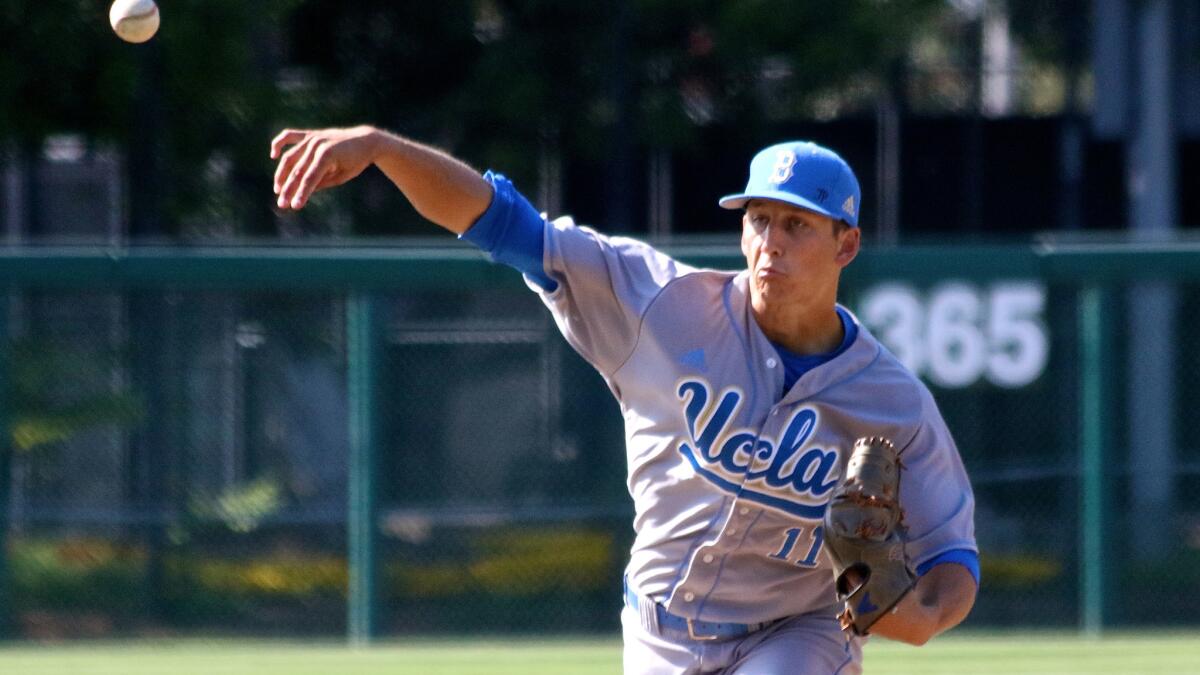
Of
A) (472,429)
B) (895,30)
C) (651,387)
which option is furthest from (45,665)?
(895,30)

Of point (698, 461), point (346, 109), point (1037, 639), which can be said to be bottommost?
point (1037, 639)

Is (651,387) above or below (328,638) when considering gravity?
above

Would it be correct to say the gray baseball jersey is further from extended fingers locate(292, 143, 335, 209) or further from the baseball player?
extended fingers locate(292, 143, 335, 209)

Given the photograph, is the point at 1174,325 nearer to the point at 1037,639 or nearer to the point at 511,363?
the point at 1037,639

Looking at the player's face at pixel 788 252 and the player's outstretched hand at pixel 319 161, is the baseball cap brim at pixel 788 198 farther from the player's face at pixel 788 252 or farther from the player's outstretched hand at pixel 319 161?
the player's outstretched hand at pixel 319 161

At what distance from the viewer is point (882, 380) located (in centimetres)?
385

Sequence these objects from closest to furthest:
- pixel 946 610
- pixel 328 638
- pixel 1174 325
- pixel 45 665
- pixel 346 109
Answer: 1. pixel 946 610
2. pixel 45 665
3. pixel 328 638
4. pixel 1174 325
5. pixel 346 109

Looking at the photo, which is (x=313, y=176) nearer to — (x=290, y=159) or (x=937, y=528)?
→ (x=290, y=159)

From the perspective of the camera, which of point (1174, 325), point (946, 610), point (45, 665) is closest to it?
point (946, 610)

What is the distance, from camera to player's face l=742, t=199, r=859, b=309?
3.77 m

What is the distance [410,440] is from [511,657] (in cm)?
139

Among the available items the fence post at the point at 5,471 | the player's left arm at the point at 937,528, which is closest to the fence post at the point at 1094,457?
the fence post at the point at 5,471

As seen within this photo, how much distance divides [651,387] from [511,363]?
5.81 metres

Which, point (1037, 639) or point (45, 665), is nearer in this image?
point (45, 665)
